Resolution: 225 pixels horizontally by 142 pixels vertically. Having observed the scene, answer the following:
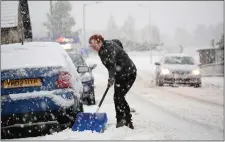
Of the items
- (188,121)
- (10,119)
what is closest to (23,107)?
(10,119)

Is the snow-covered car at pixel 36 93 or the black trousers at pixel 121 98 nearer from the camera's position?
the snow-covered car at pixel 36 93

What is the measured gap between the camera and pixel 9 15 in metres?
21.3

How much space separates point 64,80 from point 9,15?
54.3 feet

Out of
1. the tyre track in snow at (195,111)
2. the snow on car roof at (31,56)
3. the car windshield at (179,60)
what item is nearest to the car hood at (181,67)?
the car windshield at (179,60)

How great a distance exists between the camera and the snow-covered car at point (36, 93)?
5.75m

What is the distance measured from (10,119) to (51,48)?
1674 millimetres

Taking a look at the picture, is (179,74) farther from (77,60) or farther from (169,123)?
(169,123)

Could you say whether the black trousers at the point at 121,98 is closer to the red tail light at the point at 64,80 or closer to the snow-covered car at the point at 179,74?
the red tail light at the point at 64,80

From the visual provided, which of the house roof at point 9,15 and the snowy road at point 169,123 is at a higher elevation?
the house roof at point 9,15

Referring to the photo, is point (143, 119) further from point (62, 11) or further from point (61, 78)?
point (62, 11)

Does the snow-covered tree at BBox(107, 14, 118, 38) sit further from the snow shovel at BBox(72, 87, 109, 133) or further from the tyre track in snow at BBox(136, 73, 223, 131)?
the snow shovel at BBox(72, 87, 109, 133)

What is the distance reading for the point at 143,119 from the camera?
765 cm

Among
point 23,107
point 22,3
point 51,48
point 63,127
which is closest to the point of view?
point 23,107

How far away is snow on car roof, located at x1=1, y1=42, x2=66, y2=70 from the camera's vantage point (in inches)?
238
